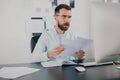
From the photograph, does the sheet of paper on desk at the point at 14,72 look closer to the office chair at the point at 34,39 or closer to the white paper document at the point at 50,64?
the white paper document at the point at 50,64

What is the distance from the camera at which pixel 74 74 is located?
1.47 m

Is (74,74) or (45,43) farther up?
(45,43)

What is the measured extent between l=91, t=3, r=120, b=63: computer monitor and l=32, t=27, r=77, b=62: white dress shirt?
0.47 m

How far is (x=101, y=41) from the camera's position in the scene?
1.60 meters

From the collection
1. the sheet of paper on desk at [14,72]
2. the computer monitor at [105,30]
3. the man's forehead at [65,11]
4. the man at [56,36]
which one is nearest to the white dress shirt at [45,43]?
the man at [56,36]

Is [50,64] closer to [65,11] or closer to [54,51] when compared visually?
[54,51]

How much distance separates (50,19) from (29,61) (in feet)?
1.51

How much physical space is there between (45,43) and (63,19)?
11.9 inches

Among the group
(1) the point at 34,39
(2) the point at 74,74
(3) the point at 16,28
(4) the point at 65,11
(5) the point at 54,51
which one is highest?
(4) the point at 65,11

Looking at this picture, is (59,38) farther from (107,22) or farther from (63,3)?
(107,22)

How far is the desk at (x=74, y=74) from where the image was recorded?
1.37 m

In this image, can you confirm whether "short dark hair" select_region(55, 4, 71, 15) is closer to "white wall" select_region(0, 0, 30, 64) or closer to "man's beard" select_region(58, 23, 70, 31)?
"man's beard" select_region(58, 23, 70, 31)

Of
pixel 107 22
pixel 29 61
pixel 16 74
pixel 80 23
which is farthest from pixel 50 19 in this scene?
pixel 16 74

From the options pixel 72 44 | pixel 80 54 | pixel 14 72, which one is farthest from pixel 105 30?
pixel 14 72
